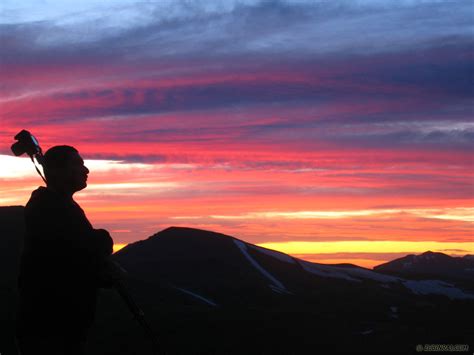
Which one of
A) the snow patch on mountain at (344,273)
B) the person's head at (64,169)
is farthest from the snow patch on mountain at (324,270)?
the person's head at (64,169)

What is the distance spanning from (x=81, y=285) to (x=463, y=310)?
236ft

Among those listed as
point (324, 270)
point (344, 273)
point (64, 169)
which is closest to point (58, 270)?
point (64, 169)

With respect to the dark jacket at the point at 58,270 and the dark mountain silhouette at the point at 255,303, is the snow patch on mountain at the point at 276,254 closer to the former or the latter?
the dark mountain silhouette at the point at 255,303

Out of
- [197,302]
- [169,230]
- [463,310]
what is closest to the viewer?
[197,302]

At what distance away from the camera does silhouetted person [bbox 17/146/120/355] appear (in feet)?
20.2

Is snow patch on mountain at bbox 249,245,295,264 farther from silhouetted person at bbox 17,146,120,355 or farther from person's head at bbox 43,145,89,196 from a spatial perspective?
silhouetted person at bbox 17,146,120,355

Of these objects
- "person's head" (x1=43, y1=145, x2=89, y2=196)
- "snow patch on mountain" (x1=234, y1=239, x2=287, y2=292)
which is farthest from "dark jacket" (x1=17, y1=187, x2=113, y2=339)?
"snow patch on mountain" (x1=234, y1=239, x2=287, y2=292)

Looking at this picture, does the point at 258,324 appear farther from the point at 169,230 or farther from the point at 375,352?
the point at 169,230

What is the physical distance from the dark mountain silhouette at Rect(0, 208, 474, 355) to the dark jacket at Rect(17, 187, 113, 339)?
24.6m

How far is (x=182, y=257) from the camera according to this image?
96625mm

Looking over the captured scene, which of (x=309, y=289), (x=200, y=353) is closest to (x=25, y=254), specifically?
(x=200, y=353)

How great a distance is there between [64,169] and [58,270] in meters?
0.96

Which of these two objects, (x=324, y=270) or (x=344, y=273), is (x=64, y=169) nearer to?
→ (x=324, y=270)

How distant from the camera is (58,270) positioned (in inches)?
244
